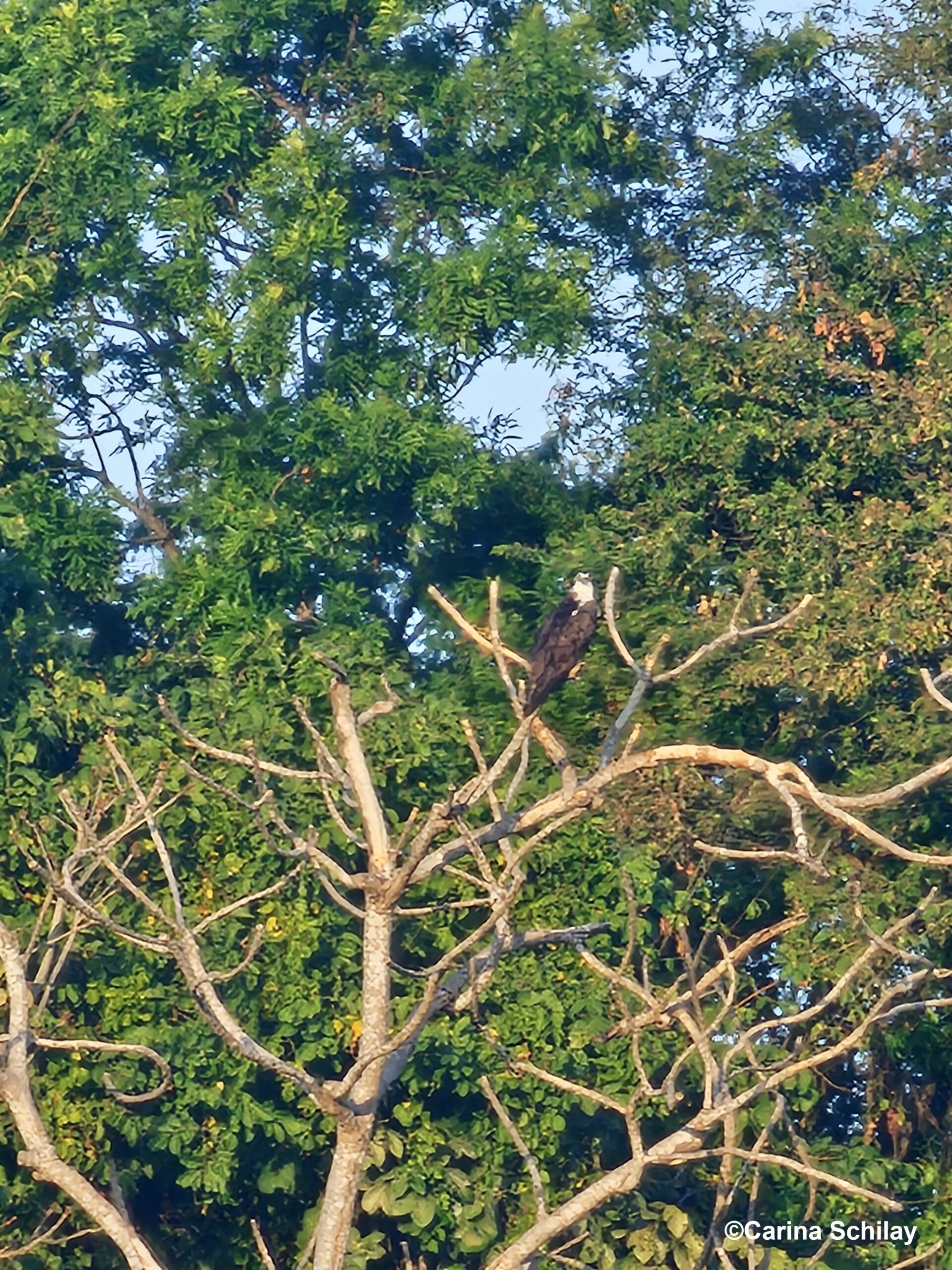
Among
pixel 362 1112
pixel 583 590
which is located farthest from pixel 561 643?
pixel 362 1112

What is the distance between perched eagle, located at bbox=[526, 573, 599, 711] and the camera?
21.9 feet

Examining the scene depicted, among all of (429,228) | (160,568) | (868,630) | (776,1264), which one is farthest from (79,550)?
(776,1264)

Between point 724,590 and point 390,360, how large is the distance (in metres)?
1.89

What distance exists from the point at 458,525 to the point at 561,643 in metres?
3.12

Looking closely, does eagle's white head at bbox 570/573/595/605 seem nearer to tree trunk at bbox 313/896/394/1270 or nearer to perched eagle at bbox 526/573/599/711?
perched eagle at bbox 526/573/599/711

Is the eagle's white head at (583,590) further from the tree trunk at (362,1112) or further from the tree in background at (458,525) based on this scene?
the tree trunk at (362,1112)

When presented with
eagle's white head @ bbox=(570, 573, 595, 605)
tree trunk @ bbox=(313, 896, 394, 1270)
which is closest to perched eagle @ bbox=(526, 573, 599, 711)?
eagle's white head @ bbox=(570, 573, 595, 605)

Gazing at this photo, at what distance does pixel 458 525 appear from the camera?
32.4ft

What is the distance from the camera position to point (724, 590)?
357 inches

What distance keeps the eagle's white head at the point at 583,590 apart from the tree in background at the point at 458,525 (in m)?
0.73

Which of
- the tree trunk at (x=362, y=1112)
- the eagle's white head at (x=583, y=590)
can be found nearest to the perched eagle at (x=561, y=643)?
the eagle's white head at (x=583, y=590)

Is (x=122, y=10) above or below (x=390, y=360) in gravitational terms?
above

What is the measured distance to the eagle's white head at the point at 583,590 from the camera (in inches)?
284

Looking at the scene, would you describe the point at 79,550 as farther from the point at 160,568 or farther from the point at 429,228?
the point at 429,228
